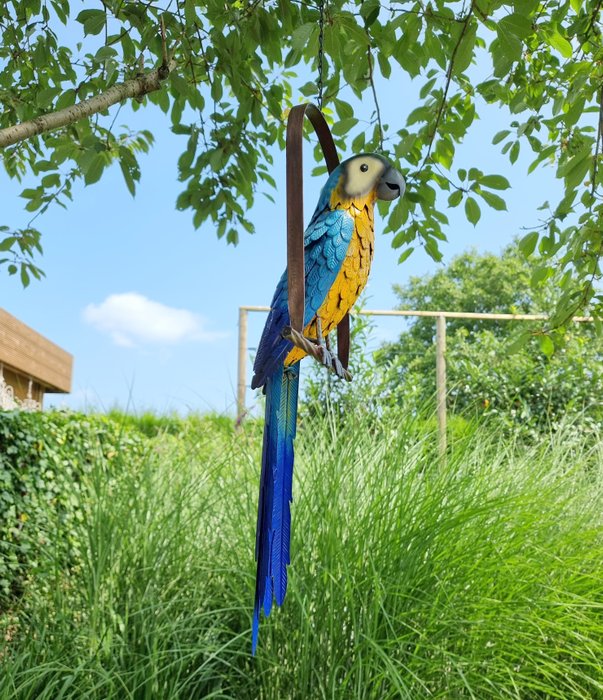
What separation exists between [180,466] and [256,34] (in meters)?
2.09

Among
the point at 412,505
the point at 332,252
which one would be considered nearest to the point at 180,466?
the point at 412,505

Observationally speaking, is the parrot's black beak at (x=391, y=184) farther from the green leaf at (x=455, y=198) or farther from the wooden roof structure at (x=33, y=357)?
the wooden roof structure at (x=33, y=357)

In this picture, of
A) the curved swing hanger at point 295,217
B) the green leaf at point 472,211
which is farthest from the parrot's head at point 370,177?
the green leaf at point 472,211

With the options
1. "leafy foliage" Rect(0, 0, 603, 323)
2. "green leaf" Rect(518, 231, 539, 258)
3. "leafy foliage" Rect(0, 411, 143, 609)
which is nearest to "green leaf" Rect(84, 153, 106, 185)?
"leafy foliage" Rect(0, 0, 603, 323)

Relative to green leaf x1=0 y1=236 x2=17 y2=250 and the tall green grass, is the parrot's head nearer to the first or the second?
the tall green grass

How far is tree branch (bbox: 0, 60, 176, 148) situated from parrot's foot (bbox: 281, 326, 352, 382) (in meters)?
0.84

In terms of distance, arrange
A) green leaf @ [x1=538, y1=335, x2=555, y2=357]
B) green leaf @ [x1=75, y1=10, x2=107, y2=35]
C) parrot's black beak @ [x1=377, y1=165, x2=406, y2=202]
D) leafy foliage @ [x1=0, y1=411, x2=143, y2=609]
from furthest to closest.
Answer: leafy foliage @ [x1=0, y1=411, x2=143, y2=609] → green leaf @ [x1=538, y1=335, x2=555, y2=357] → green leaf @ [x1=75, y1=10, x2=107, y2=35] → parrot's black beak @ [x1=377, y1=165, x2=406, y2=202]

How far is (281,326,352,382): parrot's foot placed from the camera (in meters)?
1.05

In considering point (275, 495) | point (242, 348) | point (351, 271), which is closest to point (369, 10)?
point (351, 271)

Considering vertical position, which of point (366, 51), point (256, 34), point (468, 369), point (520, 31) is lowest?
point (520, 31)

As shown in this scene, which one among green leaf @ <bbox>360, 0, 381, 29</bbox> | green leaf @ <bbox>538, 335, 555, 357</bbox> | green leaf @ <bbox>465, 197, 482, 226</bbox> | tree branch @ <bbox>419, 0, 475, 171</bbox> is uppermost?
green leaf @ <bbox>360, 0, 381, 29</bbox>

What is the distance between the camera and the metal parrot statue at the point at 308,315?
1.12 meters

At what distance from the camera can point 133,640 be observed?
251 centimetres

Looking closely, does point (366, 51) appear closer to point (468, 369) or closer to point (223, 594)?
point (223, 594)
